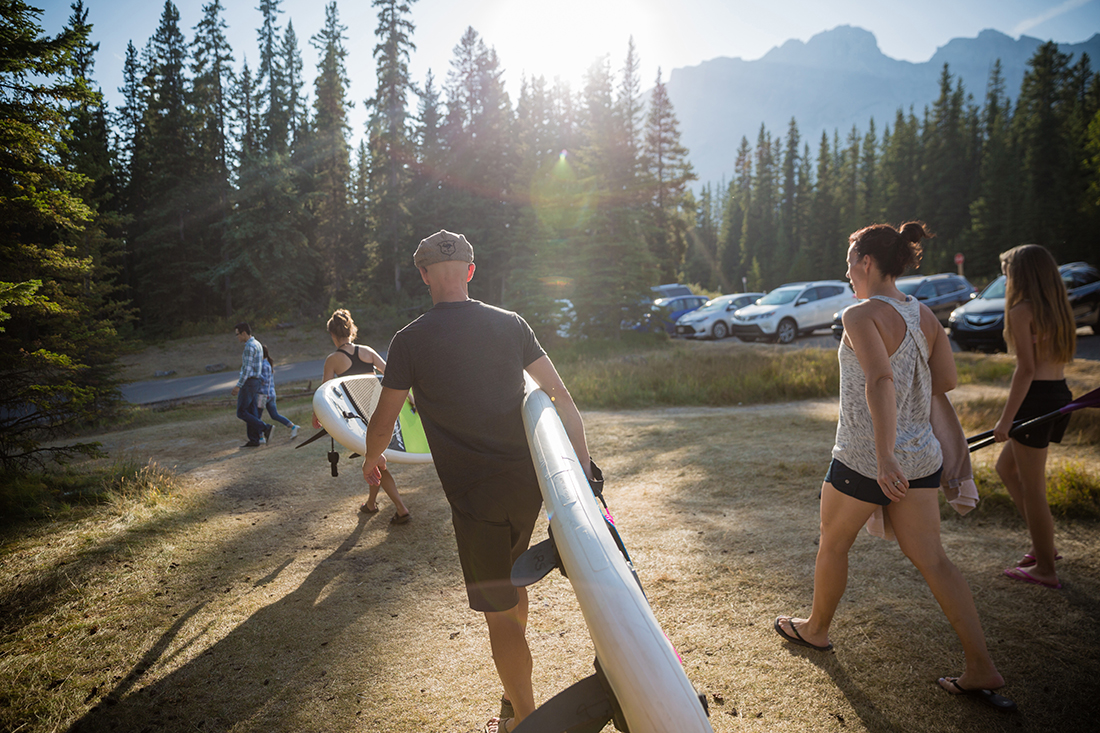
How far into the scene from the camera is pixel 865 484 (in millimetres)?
2516

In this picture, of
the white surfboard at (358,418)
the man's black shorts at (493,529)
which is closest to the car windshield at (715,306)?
the white surfboard at (358,418)

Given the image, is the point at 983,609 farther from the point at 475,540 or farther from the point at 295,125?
the point at 295,125

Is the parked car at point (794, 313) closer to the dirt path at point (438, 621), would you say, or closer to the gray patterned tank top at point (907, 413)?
the dirt path at point (438, 621)

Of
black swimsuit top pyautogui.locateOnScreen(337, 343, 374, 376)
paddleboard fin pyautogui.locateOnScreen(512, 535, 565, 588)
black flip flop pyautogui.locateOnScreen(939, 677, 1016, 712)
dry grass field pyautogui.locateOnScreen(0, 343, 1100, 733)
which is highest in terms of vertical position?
black swimsuit top pyautogui.locateOnScreen(337, 343, 374, 376)

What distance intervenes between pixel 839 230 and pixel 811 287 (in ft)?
157

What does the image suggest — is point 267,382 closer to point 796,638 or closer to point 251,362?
point 251,362

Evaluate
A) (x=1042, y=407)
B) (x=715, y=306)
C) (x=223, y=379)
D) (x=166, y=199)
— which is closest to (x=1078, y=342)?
(x=715, y=306)

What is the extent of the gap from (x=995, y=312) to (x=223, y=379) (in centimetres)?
2269

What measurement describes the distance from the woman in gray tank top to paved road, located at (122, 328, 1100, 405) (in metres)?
14.0

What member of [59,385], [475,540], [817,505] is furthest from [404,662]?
[59,385]

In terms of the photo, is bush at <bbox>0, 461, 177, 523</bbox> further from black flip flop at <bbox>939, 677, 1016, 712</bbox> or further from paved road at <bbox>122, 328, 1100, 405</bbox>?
paved road at <bbox>122, 328, 1100, 405</bbox>

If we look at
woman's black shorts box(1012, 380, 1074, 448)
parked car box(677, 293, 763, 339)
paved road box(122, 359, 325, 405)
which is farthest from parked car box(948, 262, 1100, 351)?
paved road box(122, 359, 325, 405)

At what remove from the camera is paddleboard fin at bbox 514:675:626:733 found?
49.8 inches

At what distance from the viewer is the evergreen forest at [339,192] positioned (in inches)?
235
